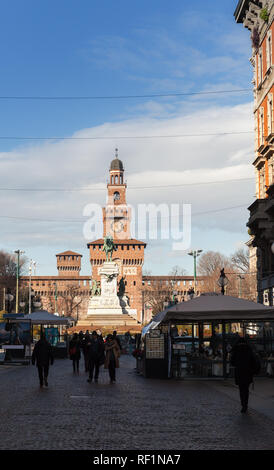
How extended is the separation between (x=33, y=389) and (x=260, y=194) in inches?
1111

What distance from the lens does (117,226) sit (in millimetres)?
176375

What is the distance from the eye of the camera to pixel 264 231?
4162 centimetres

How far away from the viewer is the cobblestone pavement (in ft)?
36.7

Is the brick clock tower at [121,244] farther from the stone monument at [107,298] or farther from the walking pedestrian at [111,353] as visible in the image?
the walking pedestrian at [111,353]

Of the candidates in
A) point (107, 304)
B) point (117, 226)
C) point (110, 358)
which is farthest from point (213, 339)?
point (117, 226)

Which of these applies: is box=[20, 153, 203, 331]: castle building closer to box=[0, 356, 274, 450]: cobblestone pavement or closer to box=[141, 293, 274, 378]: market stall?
box=[141, 293, 274, 378]: market stall

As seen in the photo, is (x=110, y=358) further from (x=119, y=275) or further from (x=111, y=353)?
(x=119, y=275)

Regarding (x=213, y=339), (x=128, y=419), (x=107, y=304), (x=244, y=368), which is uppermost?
(x=107, y=304)

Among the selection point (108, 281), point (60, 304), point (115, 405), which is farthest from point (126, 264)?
point (115, 405)

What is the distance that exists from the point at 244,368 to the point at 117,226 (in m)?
161

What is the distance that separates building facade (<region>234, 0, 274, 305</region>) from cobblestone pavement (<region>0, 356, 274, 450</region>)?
1925 cm

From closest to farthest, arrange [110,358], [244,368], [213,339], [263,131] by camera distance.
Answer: [244,368]
[110,358]
[213,339]
[263,131]

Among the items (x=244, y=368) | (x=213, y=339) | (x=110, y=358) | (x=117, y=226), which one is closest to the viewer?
(x=244, y=368)

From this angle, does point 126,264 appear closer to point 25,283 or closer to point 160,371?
point 25,283
